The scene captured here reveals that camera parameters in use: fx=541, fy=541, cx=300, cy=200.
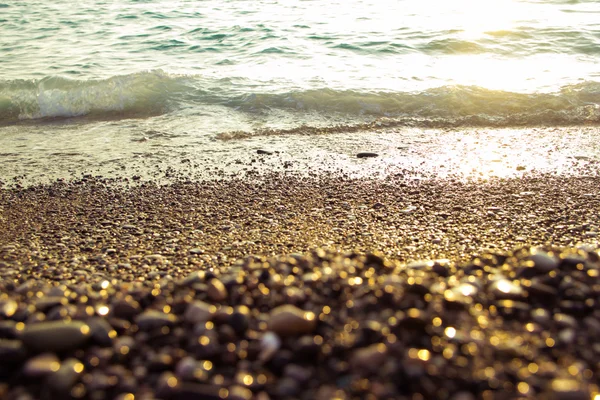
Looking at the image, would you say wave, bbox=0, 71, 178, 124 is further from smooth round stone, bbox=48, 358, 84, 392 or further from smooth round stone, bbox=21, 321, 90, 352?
smooth round stone, bbox=48, 358, 84, 392

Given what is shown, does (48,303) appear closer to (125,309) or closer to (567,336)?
(125,309)

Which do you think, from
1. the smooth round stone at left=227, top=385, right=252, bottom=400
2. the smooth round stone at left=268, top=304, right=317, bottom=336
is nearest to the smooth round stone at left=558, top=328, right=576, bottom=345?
the smooth round stone at left=268, top=304, right=317, bottom=336

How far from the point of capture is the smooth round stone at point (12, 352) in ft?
6.11

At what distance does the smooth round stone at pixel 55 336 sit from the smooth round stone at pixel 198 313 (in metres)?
0.37

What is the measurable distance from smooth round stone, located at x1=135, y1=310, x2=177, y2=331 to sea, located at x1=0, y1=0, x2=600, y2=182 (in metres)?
3.23

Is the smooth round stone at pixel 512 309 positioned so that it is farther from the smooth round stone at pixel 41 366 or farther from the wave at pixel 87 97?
the wave at pixel 87 97

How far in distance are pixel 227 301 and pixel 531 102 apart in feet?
19.7

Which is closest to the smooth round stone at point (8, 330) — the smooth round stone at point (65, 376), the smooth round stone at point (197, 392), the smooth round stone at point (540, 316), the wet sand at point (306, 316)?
the wet sand at point (306, 316)

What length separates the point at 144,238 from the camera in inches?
151

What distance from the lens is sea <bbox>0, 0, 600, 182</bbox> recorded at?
18.6 ft

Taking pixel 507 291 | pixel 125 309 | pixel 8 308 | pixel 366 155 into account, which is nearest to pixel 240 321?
pixel 125 309

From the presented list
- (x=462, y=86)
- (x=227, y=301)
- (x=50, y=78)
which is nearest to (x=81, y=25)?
(x=50, y=78)

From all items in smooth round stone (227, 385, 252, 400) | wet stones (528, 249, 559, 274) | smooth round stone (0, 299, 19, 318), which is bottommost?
smooth round stone (0, 299, 19, 318)

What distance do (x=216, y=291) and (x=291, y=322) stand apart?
46 cm
